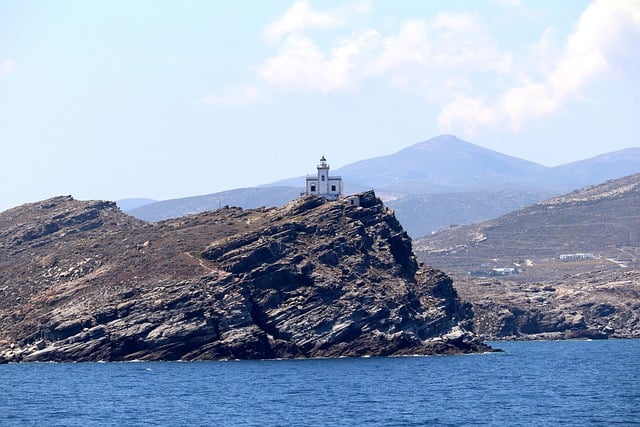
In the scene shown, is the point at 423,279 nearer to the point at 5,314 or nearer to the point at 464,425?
the point at 5,314

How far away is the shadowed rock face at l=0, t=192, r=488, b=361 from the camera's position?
166 m

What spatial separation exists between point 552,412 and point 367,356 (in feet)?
192

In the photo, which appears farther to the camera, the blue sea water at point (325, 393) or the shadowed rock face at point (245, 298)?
the shadowed rock face at point (245, 298)

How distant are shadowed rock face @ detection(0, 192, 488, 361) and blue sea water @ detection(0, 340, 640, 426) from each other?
4.83 metres

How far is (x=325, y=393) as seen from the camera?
129m

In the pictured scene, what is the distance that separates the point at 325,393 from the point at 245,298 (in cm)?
4085

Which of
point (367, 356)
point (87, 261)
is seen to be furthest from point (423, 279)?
point (87, 261)

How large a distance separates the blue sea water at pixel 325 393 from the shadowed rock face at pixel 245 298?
483 cm

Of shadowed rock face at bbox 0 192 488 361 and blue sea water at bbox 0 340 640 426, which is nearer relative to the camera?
blue sea water at bbox 0 340 640 426

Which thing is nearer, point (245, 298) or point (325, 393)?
point (325, 393)

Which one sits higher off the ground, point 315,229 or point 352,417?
point 315,229

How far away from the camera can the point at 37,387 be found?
445 feet

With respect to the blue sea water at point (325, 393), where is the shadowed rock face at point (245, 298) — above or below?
above

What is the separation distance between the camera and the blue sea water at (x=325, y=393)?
11069 centimetres
